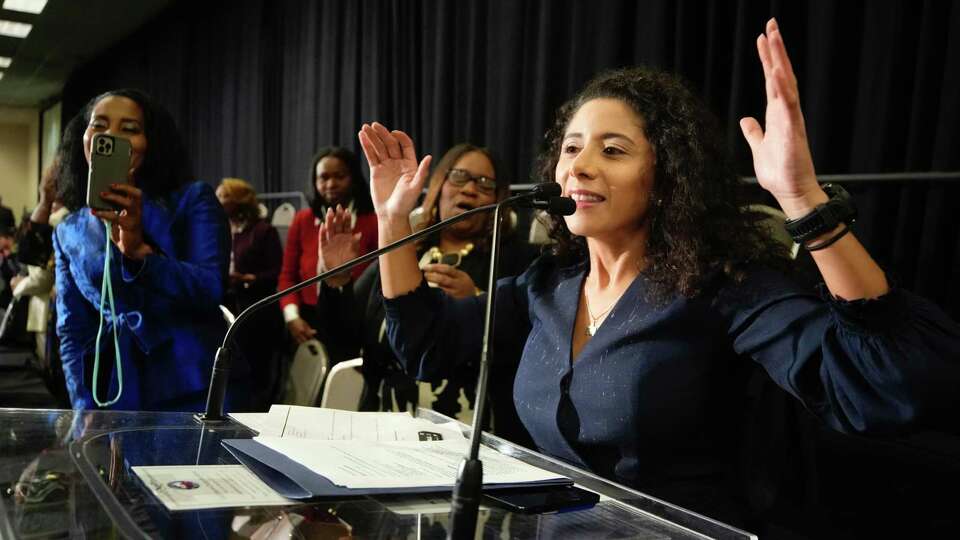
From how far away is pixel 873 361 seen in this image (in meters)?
1.09

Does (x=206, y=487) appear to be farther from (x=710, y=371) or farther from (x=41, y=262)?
(x=41, y=262)

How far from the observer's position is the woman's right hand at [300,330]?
3242 millimetres

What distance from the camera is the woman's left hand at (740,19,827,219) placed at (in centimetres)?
110

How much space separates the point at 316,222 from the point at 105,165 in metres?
1.72

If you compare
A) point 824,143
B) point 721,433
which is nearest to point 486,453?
point 721,433

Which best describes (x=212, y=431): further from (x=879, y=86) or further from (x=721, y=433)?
(x=879, y=86)

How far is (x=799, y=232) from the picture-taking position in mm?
1105

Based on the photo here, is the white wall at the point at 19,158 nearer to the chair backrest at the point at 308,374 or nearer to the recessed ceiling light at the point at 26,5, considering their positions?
the recessed ceiling light at the point at 26,5

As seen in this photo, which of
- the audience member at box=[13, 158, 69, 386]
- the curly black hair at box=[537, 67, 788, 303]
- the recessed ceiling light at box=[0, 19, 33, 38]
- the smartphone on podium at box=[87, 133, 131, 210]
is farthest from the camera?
the recessed ceiling light at box=[0, 19, 33, 38]

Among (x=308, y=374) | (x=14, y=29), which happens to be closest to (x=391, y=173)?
(x=308, y=374)

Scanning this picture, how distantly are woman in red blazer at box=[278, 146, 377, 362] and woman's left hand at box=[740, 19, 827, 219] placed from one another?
2.17 m

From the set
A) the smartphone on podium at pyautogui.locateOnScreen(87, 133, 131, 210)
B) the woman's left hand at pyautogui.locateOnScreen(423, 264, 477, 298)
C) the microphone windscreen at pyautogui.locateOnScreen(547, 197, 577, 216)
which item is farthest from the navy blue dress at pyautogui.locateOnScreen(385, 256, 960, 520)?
the smartphone on podium at pyautogui.locateOnScreen(87, 133, 131, 210)

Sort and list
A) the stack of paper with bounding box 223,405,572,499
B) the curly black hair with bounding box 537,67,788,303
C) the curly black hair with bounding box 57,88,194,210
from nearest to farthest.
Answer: the stack of paper with bounding box 223,405,572,499
the curly black hair with bounding box 537,67,788,303
the curly black hair with bounding box 57,88,194,210

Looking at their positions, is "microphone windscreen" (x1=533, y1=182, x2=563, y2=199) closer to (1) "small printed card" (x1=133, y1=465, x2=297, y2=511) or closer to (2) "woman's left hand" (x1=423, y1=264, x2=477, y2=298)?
(1) "small printed card" (x1=133, y1=465, x2=297, y2=511)
